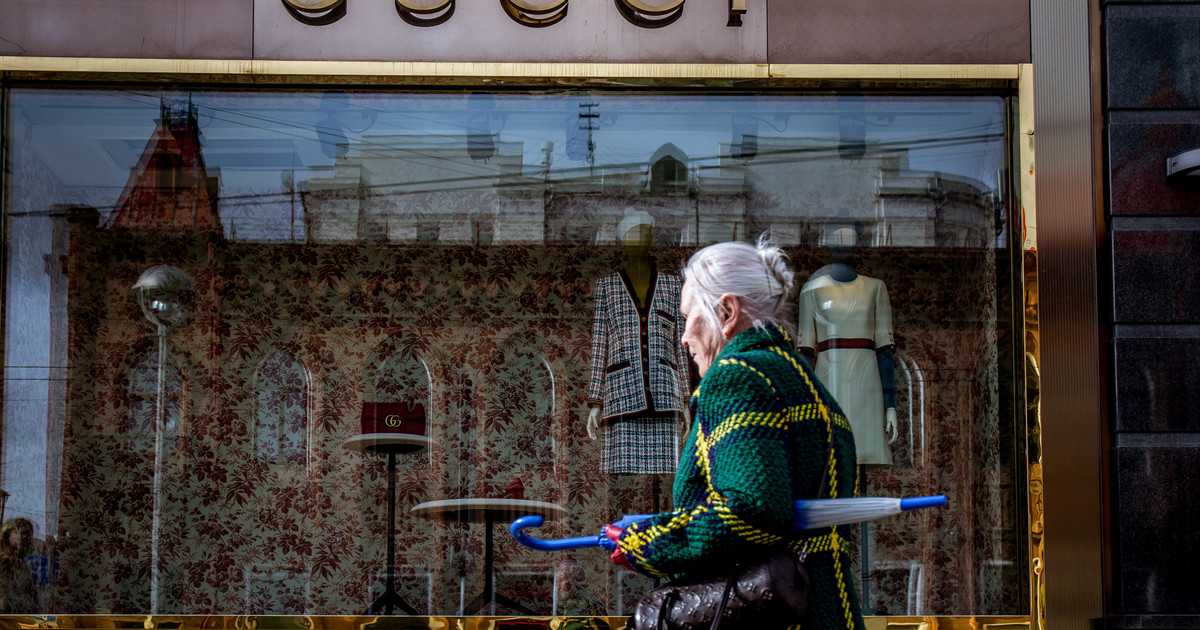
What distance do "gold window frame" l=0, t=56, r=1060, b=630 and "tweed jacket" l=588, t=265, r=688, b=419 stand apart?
3.63ft

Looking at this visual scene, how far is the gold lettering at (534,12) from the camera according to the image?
4648 millimetres

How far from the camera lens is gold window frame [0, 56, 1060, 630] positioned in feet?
15.1

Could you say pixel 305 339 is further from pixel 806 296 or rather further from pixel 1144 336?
pixel 1144 336

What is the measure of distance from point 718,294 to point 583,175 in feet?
11.4

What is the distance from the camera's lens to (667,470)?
538cm

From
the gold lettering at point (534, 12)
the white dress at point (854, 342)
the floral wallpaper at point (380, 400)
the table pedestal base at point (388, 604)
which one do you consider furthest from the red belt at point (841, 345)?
the table pedestal base at point (388, 604)

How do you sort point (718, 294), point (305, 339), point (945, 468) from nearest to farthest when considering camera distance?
point (718, 294), point (945, 468), point (305, 339)

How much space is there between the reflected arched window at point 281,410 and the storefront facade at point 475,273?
2 centimetres

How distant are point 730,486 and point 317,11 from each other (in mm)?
3484

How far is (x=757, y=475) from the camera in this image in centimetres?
189

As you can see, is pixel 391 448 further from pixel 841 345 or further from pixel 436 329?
pixel 841 345

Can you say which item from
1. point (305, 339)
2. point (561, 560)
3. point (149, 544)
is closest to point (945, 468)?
point (561, 560)

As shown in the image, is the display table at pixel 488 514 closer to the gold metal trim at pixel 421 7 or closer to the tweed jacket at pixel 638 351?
the tweed jacket at pixel 638 351

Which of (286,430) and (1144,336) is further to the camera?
(286,430)
